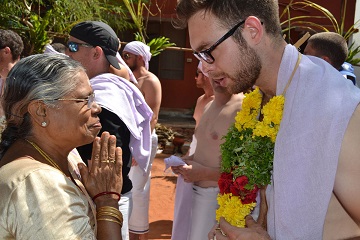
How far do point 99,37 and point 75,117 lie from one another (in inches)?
58.8

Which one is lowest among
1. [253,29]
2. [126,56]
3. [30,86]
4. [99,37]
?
[126,56]

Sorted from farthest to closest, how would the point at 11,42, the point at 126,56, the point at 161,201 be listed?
the point at 161,201 < the point at 126,56 < the point at 11,42

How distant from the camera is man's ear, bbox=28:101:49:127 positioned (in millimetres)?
2295

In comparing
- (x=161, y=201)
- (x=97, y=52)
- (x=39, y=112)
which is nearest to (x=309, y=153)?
(x=39, y=112)

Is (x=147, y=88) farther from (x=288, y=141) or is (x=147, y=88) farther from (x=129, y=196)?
(x=288, y=141)

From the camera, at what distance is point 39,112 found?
231cm

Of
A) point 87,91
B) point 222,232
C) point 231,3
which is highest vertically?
point 231,3

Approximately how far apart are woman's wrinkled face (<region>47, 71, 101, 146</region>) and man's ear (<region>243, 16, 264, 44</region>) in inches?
33.7

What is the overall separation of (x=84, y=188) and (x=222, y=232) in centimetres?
74

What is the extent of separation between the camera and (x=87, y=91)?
2488mm

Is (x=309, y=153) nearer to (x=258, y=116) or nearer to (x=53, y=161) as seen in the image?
(x=258, y=116)

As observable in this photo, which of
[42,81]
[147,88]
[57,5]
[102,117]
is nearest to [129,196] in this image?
[102,117]

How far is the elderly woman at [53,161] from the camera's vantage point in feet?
6.53

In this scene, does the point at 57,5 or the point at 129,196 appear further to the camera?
the point at 57,5
